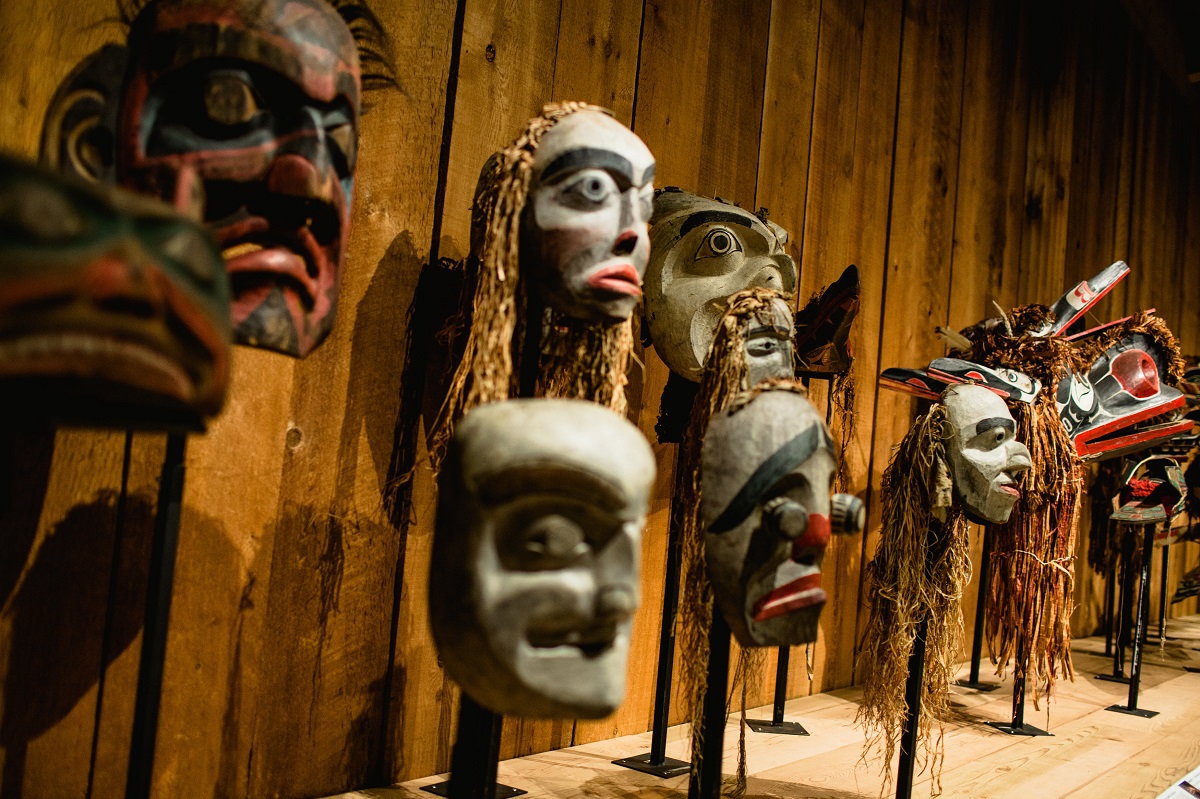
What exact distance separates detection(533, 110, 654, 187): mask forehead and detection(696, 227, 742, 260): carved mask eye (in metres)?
0.47

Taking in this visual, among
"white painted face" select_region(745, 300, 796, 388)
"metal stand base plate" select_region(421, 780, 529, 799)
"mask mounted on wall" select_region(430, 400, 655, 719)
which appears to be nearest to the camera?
"mask mounted on wall" select_region(430, 400, 655, 719)

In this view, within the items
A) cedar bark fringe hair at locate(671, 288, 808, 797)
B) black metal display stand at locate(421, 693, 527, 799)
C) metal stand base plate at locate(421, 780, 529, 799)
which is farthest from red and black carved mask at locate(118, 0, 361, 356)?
metal stand base plate at locate(421, 780, 529, 799)

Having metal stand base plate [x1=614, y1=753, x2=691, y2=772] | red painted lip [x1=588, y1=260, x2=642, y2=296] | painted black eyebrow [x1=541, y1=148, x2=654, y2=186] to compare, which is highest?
painted black eyebrow [x1=541, y1=148, x2=654, y2=186]

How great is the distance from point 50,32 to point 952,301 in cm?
302

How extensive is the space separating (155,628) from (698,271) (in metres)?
1.20

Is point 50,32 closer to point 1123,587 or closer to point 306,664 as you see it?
point 306,664

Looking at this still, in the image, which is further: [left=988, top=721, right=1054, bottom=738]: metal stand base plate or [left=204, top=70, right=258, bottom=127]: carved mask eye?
[left=988, top=721, right=1054, bottom=738]: metal stand base plate

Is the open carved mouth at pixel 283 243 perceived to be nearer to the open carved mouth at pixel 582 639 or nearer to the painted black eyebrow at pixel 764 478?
the open carved mouth at pixel 582 639

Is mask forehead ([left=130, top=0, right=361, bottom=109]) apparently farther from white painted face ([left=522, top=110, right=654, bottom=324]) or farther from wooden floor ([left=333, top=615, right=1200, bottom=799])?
wooden floor ([left=333, top=615, right=1200, bottom=799])

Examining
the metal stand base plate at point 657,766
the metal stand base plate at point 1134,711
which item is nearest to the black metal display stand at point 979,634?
the metal stand base plate at point 1134,711

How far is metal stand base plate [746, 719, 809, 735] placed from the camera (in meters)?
2.46

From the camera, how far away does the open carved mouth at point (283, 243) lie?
1.12m

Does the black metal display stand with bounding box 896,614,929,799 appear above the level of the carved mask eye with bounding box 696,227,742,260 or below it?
below

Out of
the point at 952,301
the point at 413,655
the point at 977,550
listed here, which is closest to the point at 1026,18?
the point at 952,301
